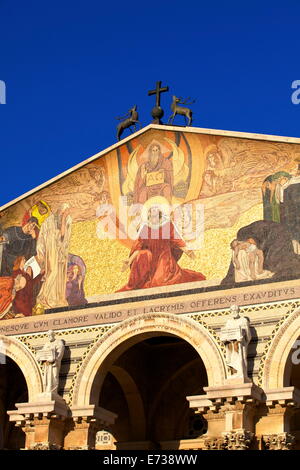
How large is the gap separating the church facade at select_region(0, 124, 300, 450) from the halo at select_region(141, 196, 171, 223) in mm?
33

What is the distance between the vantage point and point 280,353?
19500mm

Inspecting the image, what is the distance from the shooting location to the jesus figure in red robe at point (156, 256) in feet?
70.2

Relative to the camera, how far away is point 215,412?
19531 millimetres

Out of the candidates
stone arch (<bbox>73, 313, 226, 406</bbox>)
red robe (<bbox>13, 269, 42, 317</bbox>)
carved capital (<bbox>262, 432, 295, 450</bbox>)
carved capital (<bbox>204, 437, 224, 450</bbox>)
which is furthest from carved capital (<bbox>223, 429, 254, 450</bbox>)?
red robe (<bbox>13, 269, 42, 317</bbox>)

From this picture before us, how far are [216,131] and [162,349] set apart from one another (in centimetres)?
663

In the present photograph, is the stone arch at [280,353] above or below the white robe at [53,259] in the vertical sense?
below

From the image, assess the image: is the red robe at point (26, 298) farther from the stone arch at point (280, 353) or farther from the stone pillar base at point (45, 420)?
the stone arch at point (280, 353)

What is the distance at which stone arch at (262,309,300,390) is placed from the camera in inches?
762

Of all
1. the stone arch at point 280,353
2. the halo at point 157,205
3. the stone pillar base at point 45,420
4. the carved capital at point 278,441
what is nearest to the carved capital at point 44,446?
the stone pillar base at point 45,420

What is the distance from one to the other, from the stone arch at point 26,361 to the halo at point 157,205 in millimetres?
4210

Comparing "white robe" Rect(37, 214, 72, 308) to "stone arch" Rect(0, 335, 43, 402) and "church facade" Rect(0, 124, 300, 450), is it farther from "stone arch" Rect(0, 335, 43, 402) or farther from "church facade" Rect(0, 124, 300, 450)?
"stone arch" Rect(0, 335, 43, 402)

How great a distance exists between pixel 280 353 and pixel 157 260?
385cm

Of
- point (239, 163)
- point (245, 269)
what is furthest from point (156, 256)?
point (239, 163)
